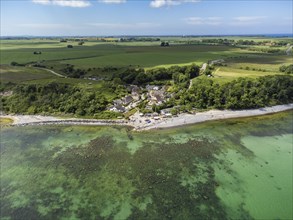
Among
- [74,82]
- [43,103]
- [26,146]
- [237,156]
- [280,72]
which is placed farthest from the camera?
[280,72]

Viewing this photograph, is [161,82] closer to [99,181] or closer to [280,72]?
[280,72]

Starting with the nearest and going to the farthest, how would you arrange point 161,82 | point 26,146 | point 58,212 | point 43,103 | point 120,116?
1. point 58,212
2. point 26,146
3. point 120,116
4. point 43,103
5. point 161,82

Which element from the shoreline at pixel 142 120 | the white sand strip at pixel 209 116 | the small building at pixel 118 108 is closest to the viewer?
the shoreline at pixel 142 120

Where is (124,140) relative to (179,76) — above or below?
below

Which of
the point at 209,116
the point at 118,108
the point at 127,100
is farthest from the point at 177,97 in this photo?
the point at 118,108

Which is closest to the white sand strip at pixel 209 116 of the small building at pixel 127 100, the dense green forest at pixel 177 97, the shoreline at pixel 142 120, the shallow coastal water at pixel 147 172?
the shoreline at pixel 142 120

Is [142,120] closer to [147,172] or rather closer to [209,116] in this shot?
Answer: [209,116]

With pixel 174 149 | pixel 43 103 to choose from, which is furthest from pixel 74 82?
pixel 174 149

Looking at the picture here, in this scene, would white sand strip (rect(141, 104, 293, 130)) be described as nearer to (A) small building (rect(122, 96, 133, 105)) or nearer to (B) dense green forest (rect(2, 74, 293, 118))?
(B) dense green forest (rect(2, 74, 293, 118))

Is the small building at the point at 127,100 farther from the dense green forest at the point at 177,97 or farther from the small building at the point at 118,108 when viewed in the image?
the dense green forest at the point at 177,97
